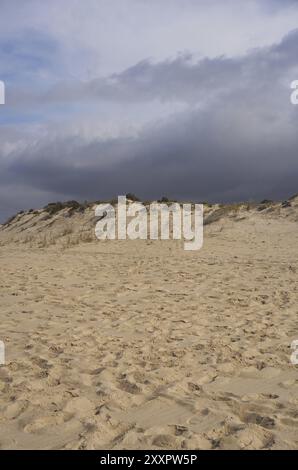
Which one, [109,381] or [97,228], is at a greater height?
[97,228]

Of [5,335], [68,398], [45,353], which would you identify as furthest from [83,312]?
[68,398]

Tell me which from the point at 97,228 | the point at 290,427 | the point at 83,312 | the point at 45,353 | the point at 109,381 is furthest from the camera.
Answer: the point at 97,228

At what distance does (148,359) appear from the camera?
16.3ft

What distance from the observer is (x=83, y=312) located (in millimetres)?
7234

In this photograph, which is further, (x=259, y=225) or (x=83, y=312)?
(x=259, y=225)

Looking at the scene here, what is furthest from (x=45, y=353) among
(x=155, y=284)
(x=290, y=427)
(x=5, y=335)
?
(x=155, y=284)

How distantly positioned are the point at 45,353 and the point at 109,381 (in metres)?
1.16

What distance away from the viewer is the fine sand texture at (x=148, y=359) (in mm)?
3357

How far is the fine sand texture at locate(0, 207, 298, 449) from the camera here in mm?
3357

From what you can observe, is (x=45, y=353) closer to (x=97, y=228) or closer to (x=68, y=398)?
(x=68, y=398)

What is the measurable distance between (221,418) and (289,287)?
623 cm

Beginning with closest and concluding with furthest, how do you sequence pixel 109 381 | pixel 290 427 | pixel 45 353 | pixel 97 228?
pixel 290 427 < pixel 109 381 < pixel 45 353 < pixel 97 228
